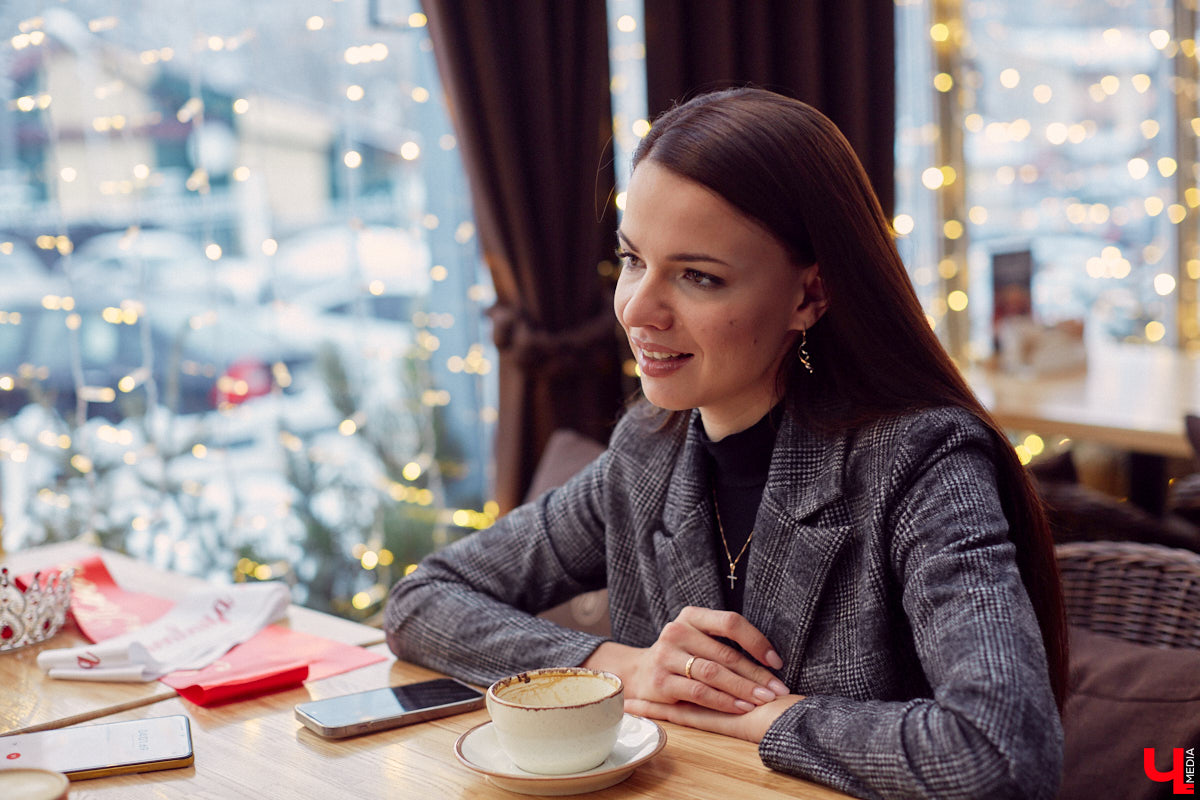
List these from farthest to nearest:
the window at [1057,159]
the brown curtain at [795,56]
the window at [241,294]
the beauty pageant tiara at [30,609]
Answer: the window at [1057,159] → the brown curtain at [795,56] → the window at [241,294] → the beauty pageant tiara at [30,609]

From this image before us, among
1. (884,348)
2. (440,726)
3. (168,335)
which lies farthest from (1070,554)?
(168,335)

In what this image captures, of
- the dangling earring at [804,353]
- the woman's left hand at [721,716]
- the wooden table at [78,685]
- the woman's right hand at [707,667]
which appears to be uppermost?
the dangling earring at [804,353]

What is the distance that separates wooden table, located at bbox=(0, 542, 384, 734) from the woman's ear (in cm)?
72

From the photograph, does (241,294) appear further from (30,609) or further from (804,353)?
(804,353)

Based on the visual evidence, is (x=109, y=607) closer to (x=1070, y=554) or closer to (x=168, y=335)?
(x=168, y=335)

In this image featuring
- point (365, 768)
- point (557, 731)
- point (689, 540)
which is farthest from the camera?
point (689, 540)

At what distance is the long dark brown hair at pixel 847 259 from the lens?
4.33 feet

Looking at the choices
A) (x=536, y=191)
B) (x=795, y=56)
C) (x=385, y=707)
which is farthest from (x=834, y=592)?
(x=795, y=56)

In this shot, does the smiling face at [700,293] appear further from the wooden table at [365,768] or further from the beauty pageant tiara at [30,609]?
the beauty pageant tiara at [30,609]

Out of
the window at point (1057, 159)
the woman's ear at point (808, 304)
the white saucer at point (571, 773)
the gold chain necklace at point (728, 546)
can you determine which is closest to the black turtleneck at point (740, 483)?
the gold chain necklace at point (728, 546)

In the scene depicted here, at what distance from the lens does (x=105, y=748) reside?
1.18 metres

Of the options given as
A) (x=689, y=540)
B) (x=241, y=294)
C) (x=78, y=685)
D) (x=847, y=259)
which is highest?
(x=847, y=259)

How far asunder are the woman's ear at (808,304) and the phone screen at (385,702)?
584 mm

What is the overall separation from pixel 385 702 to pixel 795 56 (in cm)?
258
